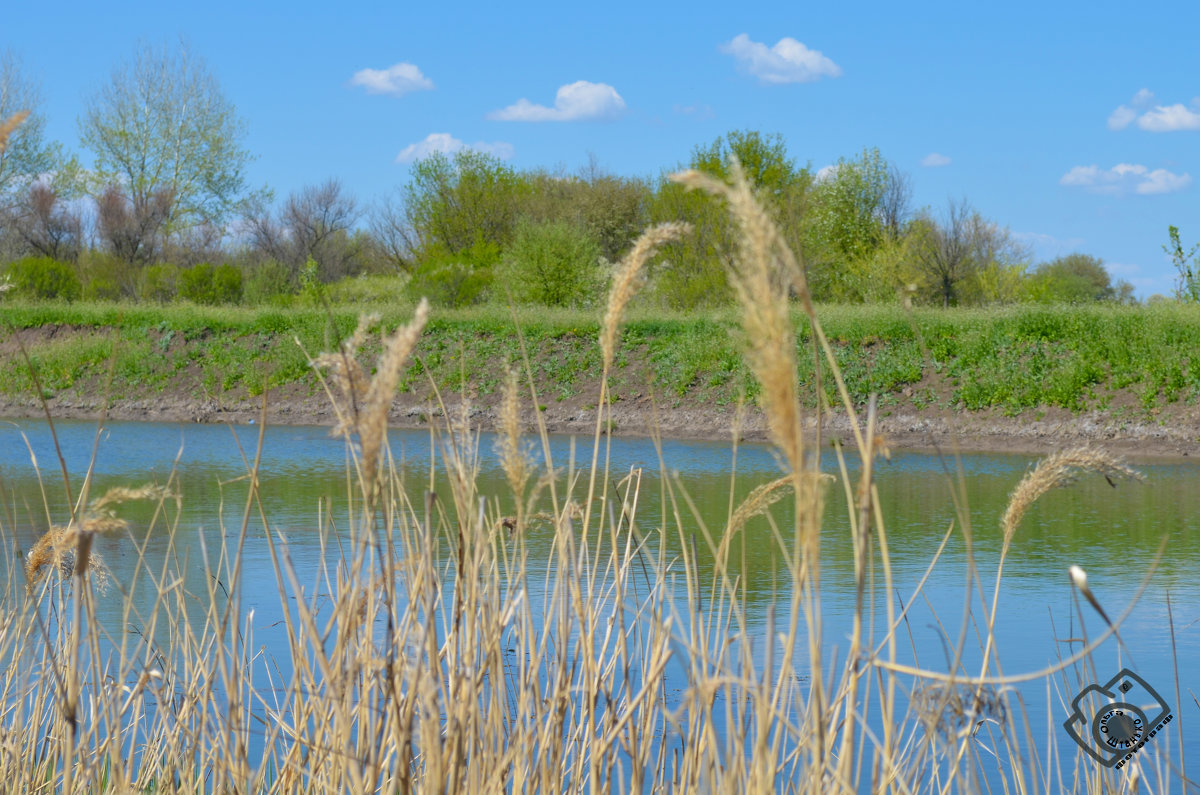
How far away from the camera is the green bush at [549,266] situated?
→ 22234 millimetres

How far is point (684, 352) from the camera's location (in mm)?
15633

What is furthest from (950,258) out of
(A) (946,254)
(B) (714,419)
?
(B) (714,419)

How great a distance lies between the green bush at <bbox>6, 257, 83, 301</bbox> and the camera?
2261cm

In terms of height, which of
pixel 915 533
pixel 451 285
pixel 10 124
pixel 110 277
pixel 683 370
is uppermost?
pixel 110 277

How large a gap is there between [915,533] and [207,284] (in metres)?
21.0

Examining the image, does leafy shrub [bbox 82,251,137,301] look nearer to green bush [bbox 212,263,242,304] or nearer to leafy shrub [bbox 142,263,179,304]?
leafy shrub [bbox 142,263,179,304]

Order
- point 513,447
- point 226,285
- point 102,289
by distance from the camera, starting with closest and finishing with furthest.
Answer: point 513,447 < point 226,285 < point 102,289

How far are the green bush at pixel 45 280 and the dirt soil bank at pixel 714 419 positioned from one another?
752 cm

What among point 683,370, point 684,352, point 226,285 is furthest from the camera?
point 226,285

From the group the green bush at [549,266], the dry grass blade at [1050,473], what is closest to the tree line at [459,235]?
the green bush at [549,266]

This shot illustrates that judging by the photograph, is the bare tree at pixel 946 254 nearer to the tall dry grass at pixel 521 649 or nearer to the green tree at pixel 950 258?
the green tree at pixel 950 258

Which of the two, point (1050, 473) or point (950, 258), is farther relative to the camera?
point (950, 258)

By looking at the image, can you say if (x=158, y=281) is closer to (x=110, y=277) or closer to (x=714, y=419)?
(x=110, y=277)

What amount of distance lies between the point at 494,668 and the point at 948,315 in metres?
15.0
